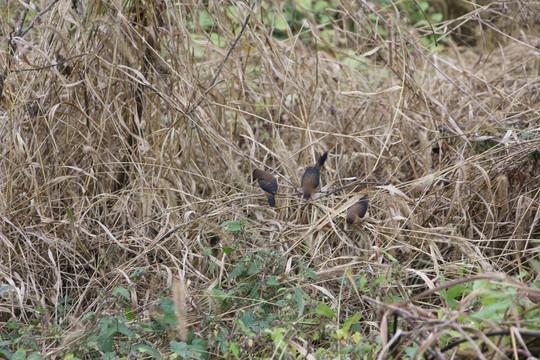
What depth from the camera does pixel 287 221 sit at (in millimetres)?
2426

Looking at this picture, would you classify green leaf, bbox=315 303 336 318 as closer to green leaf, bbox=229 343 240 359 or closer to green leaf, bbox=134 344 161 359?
green leaf, bbox=229 343 240 359

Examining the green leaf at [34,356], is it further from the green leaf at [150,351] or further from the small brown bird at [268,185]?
the small brown bird at [268,185]

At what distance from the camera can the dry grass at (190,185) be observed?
6.96 ft

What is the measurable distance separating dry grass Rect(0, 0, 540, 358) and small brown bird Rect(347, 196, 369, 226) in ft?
0.25

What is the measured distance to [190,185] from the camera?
104 inches

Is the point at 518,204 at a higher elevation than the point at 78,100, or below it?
below

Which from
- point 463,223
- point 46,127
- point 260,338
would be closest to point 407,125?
point 463,223

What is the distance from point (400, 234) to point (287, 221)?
1.70 feet

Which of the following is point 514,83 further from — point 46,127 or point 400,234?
point 46,127

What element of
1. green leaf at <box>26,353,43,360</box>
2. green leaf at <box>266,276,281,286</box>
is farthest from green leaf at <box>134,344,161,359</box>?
green leaf at <box>266,276,281,286</box>

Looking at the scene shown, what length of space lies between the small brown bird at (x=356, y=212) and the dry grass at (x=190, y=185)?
0.25ft

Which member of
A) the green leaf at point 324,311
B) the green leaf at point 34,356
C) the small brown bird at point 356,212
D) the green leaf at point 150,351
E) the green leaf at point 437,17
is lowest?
the green leaf at point 34,356

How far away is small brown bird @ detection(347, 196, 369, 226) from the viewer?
2.09 meters

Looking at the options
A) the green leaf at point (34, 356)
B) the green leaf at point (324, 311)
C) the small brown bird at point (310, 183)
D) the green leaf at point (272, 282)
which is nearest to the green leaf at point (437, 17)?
the small brown bird at point (310, 183)
